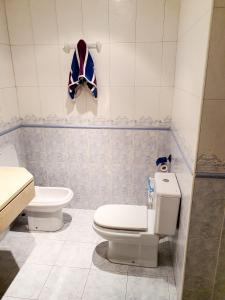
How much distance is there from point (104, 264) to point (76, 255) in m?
0.26

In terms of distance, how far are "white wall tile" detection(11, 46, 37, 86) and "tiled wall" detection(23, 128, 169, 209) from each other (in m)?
0.48

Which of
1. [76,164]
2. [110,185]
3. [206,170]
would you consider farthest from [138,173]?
[206,170]

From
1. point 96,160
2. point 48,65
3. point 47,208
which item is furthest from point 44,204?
point 48,65

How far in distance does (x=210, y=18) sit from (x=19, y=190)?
1.39m

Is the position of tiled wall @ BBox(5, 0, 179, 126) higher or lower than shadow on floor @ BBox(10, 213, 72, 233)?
higher

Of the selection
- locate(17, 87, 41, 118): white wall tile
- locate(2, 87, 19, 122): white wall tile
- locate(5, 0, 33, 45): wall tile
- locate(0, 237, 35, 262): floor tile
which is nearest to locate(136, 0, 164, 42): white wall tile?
locate(5, 0, 33, 45): wall tile

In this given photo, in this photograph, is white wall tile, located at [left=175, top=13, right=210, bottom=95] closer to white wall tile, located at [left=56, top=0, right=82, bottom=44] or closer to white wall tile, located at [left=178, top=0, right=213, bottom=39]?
white wall tile, located at [left=178, top=0, right=213, bottom=39]

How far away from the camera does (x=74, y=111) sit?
89.1 inches

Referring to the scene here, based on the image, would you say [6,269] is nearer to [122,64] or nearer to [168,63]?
[122,64]

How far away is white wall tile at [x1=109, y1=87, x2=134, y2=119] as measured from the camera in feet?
7.04

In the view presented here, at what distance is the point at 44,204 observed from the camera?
2084 mm

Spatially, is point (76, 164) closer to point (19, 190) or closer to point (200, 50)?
point (19, 190)

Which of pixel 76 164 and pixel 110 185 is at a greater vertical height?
pixel 76 164

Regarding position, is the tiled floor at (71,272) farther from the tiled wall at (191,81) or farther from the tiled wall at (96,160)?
the tiled wall at (96,160)
